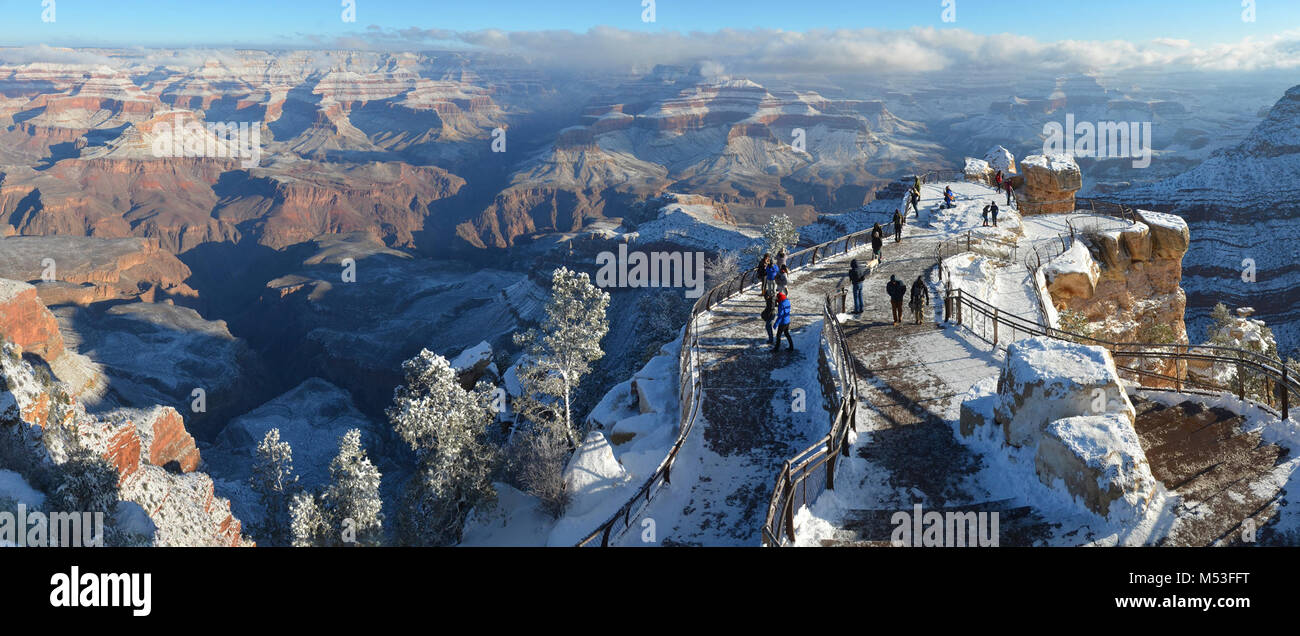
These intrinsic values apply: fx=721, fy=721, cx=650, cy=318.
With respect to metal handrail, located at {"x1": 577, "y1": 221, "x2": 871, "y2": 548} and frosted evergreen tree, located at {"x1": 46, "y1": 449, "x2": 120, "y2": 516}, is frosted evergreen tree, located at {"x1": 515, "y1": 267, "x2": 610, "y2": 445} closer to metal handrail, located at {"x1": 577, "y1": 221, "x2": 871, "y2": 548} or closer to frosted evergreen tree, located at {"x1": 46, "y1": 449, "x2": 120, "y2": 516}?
metal handrail, located at {"x1": 577, "y1": 221, "x2": 871, "y2": 548}

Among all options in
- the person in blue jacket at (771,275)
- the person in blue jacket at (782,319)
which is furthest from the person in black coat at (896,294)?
the person in blue jacket at (771,275)

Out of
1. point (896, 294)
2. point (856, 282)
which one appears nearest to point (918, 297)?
point (896, 294)

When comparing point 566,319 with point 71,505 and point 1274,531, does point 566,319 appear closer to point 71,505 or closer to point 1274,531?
point 71,505

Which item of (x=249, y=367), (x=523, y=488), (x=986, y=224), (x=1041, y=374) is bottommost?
(x=249, y=367)

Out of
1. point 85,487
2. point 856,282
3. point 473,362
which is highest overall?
point 856,282

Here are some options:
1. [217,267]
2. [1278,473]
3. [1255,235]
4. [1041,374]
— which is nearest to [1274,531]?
[1278,473]

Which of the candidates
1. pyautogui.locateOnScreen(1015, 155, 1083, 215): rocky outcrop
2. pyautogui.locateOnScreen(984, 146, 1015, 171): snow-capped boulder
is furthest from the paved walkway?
pyautogui.locateOnScreen(984, 146, 1015, 171): snow-capped boulder

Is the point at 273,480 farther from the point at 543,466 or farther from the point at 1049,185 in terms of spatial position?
the point at 1049,185
